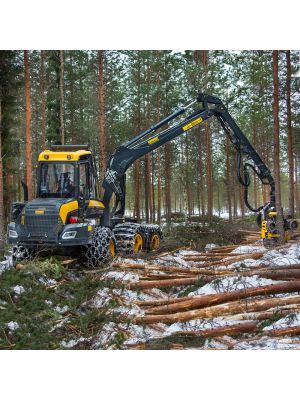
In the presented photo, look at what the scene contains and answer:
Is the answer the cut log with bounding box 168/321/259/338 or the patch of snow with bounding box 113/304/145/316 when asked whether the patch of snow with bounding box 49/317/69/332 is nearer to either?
the patch of snow with bounding box 113/304/145/316

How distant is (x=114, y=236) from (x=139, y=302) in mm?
2550

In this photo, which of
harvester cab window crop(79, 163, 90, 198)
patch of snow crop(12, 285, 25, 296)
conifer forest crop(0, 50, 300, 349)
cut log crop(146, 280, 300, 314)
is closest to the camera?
conifer forest crop(0, 50, 300, 349)

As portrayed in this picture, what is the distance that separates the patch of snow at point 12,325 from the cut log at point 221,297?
58.2 inches

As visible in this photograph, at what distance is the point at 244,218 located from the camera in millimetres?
9328

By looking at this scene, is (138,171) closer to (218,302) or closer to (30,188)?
(30,188)

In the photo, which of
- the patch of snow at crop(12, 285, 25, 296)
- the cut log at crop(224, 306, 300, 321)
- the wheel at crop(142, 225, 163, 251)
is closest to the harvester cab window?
the wheel at crop(142, 225, 163, 251)

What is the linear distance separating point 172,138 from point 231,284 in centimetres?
397

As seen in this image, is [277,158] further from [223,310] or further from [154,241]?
[223,310]

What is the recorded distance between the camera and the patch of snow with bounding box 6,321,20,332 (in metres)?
5.06

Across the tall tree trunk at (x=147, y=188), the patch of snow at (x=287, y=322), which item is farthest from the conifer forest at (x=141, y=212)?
the tall tree trunk at (x=147, y=188)

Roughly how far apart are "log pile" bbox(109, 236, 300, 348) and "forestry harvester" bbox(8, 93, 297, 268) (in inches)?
37.4

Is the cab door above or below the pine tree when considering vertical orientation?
below

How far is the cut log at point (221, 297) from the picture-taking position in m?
5.20
